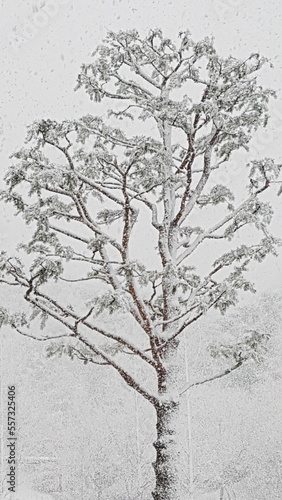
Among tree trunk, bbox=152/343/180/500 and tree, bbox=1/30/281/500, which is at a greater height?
tree, bbox=1/30/281/500

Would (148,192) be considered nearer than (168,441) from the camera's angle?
No

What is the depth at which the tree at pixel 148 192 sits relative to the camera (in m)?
3.91

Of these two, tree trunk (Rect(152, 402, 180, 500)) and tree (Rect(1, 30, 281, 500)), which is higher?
tree (Rect(1, 30, 281, 500))

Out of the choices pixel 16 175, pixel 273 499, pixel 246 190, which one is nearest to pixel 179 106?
pixel 246 190

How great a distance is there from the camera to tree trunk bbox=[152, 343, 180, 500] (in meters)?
3.88

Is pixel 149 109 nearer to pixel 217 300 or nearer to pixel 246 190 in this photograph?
pixel 246 190

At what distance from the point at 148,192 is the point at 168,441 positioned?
7.05 feet

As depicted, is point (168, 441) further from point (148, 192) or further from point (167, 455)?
point (148, 192)

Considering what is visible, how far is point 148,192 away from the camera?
4402mm

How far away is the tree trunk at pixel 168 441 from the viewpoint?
3883 millimetres

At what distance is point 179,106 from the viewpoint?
425 cm

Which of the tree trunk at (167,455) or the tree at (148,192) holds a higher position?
the tree at (148,192)

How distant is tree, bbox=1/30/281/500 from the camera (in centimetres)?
391

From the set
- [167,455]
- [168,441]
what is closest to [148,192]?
[168,441]
